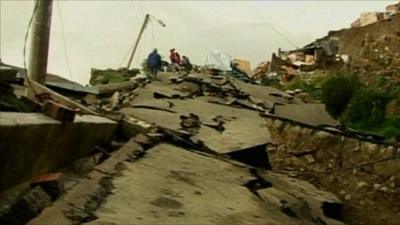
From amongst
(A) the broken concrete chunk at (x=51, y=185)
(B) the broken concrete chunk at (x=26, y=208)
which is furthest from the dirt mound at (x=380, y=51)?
(B) the broken concrete chunk at (x=26, y=208)

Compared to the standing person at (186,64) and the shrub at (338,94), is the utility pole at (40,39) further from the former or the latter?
the standing person at (186,64)

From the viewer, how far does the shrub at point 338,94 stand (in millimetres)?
13188

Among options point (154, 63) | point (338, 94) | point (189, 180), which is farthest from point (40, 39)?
point (154, 63)

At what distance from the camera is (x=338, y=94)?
13.5 meters

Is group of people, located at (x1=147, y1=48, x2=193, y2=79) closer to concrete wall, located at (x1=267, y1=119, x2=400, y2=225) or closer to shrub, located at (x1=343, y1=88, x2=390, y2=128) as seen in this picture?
shrub, located at (x1=343, y1=88, x2=390, y2=128)

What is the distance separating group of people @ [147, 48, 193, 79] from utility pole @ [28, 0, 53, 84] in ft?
19.9

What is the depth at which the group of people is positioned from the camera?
1712 cm

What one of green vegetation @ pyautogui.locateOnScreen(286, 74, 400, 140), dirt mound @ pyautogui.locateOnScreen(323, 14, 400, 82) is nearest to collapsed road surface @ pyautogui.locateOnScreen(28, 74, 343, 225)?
green vegetation @ pyautogui.locateOnScreen(286, 74, 400, 140)

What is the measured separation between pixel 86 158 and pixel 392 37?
50.0ft

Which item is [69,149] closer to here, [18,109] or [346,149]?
[18,109]

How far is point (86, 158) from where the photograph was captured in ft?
19.9

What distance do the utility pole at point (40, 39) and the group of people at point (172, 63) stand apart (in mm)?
6071

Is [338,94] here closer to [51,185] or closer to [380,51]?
[380,51]

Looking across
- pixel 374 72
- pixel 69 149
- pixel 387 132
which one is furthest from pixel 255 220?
pixel 374 72
